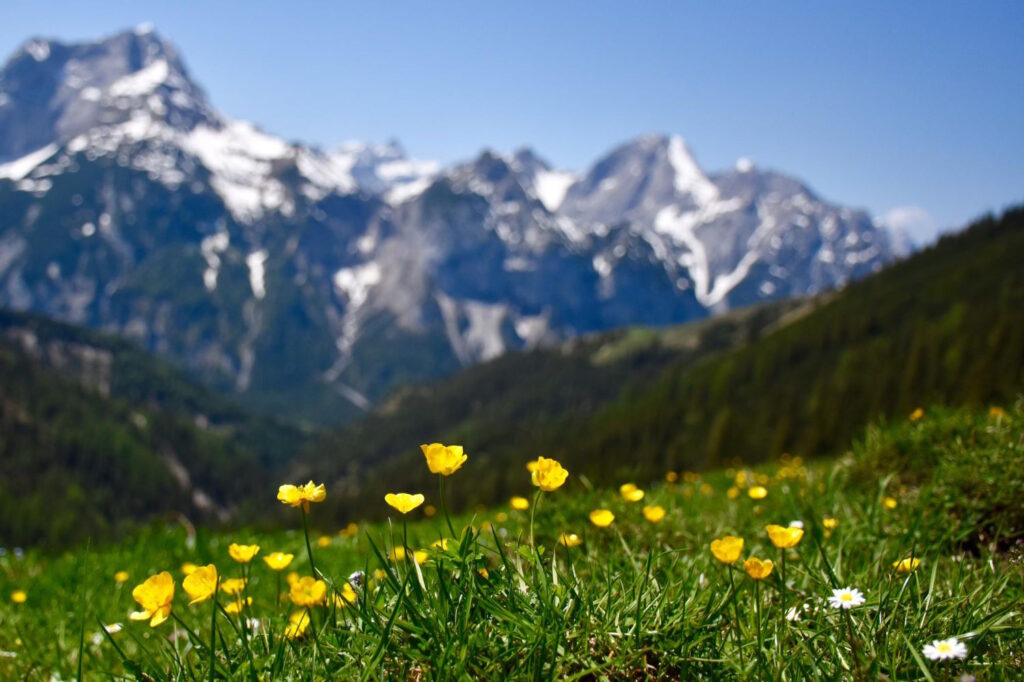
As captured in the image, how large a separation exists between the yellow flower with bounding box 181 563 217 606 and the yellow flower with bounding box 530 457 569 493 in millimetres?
1112

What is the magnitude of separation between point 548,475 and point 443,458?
0.38 metres

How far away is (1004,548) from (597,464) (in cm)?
357

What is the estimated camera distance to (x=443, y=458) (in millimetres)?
2338

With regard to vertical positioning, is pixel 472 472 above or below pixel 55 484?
above

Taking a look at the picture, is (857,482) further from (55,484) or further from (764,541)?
(55,484)

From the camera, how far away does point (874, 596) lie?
2.75m

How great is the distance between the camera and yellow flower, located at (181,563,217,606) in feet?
7.29

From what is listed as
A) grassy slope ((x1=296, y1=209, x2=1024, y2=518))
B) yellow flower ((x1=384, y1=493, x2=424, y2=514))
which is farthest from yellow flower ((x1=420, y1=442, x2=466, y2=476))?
grassy slope ((x1=296, y1=209, x2=1024, y2=518))

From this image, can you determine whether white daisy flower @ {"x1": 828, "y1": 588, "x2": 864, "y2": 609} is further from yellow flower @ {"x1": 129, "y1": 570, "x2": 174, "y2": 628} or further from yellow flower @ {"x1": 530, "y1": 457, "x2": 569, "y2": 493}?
yellow flower @ {"x1": 129, "y1": 570, "x2": 174, "y2": 628}

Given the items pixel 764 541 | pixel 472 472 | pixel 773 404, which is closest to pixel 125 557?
pixel 764 541

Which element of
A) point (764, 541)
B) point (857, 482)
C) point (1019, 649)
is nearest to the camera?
point (1019, 649)

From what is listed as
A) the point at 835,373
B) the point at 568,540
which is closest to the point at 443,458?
the point at 568,540

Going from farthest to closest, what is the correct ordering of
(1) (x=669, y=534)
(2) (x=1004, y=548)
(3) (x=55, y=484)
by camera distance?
1. (3) (x=55, y=484)
2. (1) (x=669, y=534)
3. (2) (x=1004, y=548)

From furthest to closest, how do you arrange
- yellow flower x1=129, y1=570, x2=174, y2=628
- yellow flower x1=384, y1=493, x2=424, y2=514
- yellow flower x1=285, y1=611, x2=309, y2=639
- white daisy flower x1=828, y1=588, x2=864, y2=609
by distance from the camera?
yellow flower x1=285, y1=611, x2=309, y2=639 → white daisy flower x1=828, y1=588, x2=864, y2=609 → yellow flower x1=384, y1=493, x2=424, y2=514 → yellow flower x1=129, y1=570, x2=174, y2=628
